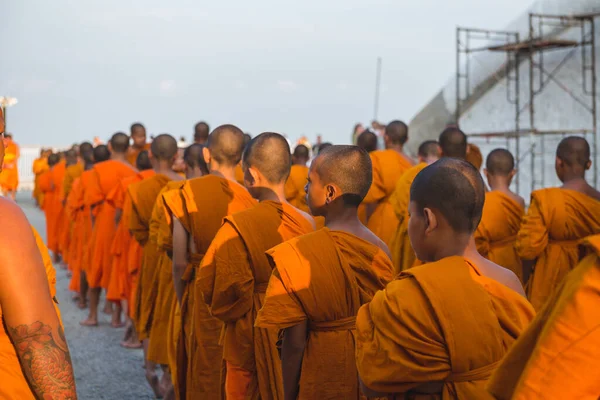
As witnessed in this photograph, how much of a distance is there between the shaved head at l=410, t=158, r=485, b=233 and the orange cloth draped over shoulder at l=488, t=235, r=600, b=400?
992 millimetres

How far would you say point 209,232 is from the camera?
504cm

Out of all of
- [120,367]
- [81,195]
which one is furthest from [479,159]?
[81,195]

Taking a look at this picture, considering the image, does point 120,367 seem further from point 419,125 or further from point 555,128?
point 419,125

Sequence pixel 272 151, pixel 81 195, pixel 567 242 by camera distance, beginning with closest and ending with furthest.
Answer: pixel 272 151, pixel 567 242, pixel 81 195

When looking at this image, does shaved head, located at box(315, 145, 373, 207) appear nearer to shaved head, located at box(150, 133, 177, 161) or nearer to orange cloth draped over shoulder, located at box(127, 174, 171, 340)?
orange cloth draped over shoulder, located at box(127, 174, 171, 340)

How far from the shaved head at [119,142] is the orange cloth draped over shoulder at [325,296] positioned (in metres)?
6.04

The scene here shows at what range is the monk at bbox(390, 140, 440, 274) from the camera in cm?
715

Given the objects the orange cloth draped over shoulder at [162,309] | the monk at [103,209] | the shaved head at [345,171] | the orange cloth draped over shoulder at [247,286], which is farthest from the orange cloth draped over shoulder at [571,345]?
the monk at [103,209]

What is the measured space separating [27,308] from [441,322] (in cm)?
121

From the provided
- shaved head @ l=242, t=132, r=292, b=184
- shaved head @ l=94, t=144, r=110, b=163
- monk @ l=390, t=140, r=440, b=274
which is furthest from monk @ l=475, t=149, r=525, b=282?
shaved head @ l=94, t=144, r=110, b=163

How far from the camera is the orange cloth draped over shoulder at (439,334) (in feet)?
7.75

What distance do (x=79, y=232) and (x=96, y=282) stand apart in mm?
1856

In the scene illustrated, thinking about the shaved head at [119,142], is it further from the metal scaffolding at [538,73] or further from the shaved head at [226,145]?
the metal scaffolding at [538,73]

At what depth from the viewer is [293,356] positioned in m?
3.44
